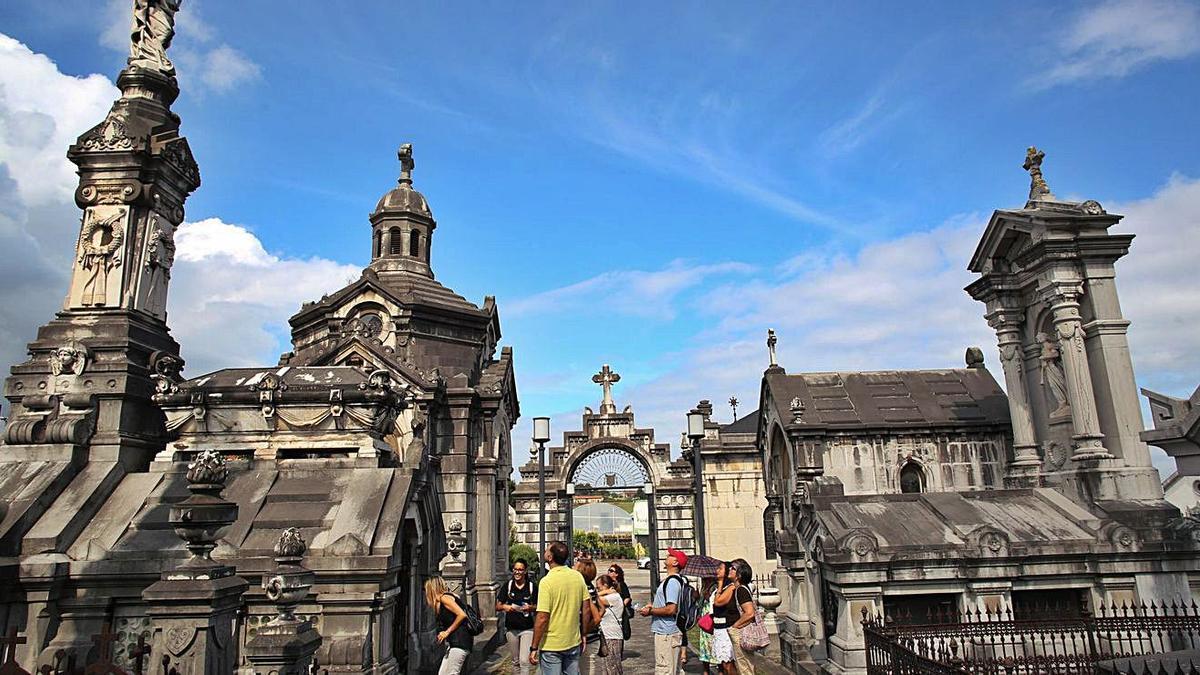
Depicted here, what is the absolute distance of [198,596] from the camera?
19.6ft

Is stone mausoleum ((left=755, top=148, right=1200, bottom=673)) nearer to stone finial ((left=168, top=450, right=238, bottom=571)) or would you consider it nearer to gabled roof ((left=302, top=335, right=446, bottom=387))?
stone finial ((left=168, top=450, right=238, bottom=571))

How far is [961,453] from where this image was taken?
20.0m

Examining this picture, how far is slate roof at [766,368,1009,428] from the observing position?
2028 cm

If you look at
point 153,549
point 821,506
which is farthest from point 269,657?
point 821,506

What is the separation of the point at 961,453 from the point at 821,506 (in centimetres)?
1061

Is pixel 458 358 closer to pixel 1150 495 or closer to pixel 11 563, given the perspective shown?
pixel 11 563

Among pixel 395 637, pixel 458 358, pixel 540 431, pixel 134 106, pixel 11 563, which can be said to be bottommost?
pixel 395 637

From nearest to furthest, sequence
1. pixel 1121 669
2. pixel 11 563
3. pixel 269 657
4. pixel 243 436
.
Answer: pixel 1121 669
pixel 269 657
pixel 11 563
pixel 243 436

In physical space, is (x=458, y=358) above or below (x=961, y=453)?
above

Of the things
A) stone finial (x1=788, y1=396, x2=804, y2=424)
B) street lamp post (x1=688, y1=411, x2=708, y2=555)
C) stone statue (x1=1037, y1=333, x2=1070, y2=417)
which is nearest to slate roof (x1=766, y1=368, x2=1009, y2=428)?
stone finial (x1=788, y1=396, x2=804, y2=424)

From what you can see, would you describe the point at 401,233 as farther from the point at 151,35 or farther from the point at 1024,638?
the point at 1024,638

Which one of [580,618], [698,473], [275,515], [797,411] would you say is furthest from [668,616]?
[797,411]

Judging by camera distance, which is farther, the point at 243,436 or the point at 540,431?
the point at 540,431

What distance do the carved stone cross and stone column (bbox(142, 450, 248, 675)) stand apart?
21643mm
